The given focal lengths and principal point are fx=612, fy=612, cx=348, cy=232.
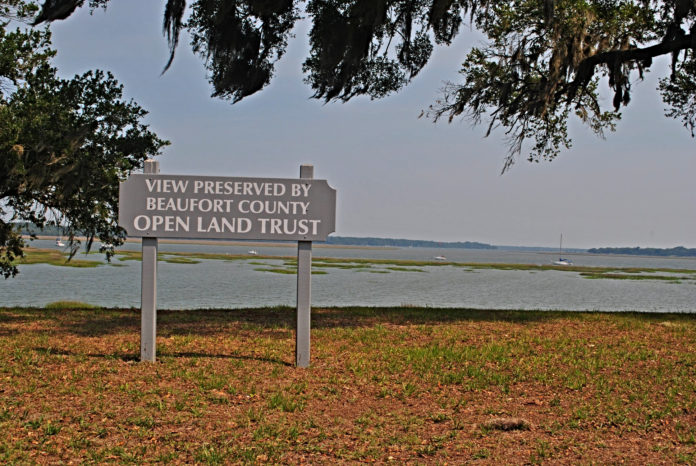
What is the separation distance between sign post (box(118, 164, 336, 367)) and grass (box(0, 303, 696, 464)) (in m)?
0.88

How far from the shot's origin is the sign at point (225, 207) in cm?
757

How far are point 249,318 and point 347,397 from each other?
20.5 ft

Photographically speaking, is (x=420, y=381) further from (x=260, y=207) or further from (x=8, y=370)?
(x=8, y=370)

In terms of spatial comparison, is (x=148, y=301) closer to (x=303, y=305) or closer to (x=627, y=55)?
(x=303, y=305)

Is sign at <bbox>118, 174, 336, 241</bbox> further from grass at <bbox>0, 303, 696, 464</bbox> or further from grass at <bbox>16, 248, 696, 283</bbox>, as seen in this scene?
grass at <bbox>16, 248, 696, 283</bbox>

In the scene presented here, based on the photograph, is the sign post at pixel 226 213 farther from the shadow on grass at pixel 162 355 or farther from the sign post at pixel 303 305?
the shadow on grass at pixel 162 355

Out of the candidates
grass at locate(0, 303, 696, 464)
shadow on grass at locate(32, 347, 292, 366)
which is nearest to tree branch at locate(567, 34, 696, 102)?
grass at locate(0, 303, 696, 464)

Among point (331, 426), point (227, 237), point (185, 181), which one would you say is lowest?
point (331, 426)

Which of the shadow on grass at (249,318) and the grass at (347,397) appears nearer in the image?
the grass at (347,397)

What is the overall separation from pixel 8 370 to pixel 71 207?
672cm

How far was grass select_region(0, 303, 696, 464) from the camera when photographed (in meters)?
4.90

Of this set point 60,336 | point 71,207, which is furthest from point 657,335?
point 71,207

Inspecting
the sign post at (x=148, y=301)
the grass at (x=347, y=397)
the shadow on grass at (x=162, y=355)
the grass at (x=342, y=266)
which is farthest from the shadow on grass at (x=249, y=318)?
the grass at (x=342, y=266)

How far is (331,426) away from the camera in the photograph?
546cm
